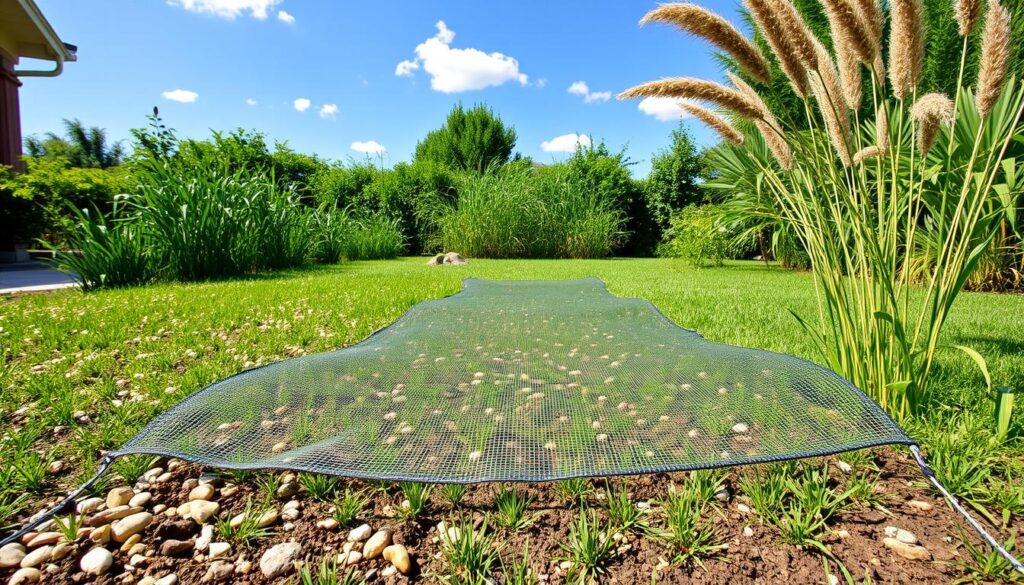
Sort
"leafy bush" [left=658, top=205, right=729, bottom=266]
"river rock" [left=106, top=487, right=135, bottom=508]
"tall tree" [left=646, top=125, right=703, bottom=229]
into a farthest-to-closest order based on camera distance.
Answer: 1. "tall tree" [left=646, top=125, right=703, bottom=229]
2. "leafy bush" [left=658, top=205, right=729, bottom=266]
3. "river rock" [left=106, top=487, right=135, bottom=508]

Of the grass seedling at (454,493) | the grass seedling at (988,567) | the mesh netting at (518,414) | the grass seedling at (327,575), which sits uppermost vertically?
the mesh netting at (518,414)

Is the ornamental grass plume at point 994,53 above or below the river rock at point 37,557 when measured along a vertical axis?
above

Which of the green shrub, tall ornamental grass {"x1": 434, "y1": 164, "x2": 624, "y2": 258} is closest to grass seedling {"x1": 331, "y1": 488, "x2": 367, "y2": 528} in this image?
the green shrub

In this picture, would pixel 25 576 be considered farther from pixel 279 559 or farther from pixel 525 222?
pixel 525 222

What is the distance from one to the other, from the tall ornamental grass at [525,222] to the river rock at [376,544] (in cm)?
854

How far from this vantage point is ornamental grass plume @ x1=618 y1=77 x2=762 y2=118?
1.16m

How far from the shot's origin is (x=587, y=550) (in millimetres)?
833

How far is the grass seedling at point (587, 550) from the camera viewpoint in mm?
803

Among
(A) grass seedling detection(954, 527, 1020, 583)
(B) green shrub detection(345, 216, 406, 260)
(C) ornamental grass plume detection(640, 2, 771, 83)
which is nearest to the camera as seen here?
(A) grass seedling detection(954, 527, 1020, 583)

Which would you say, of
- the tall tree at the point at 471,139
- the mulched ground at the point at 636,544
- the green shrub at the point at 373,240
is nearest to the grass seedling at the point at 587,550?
the mulched ground at the point at 636,544

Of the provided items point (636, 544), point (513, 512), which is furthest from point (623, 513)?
point (513, 512)

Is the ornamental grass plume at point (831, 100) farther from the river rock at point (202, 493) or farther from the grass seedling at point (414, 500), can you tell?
the river rock at point (202, 493)

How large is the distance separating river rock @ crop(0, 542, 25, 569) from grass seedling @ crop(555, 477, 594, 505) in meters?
1.00

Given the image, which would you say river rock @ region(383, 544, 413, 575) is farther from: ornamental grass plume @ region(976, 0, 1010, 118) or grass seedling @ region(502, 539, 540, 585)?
ornamental grass plume @ region(976, 0, 1010, 118)
